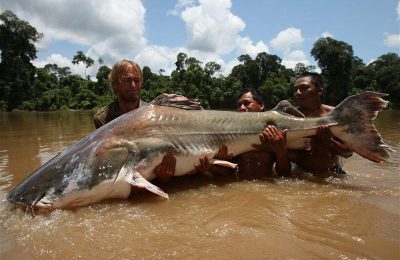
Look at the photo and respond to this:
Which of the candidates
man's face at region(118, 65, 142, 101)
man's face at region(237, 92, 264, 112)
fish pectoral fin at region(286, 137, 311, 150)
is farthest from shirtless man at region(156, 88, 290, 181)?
man's face at region(118, 65, 142, 101)

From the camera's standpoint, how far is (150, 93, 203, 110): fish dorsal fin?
417 cm

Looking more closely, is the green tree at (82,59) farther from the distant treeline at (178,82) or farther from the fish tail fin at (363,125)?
the fish tail fin at (363,125)

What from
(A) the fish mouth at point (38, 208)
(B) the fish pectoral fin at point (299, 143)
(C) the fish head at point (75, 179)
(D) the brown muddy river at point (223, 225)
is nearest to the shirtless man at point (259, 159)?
(B) the fish pectoral fin at point (299, 143)

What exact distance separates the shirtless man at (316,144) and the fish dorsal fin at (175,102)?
5.09 feet

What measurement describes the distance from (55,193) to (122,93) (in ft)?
6.79

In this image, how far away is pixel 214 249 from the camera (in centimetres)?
238

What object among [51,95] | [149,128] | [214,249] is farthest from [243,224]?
[51,95]

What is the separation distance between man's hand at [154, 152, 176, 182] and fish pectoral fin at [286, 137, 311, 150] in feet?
5.08

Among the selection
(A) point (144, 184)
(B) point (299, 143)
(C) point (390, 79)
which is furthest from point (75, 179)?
(C) point (390, 79)

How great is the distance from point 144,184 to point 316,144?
7.99 feet

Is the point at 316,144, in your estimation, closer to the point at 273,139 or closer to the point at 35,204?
the point at 273,139

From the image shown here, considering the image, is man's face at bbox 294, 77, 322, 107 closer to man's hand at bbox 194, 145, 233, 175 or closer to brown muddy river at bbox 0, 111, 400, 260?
brown muddy river at bbox 0, 111, 400, 260

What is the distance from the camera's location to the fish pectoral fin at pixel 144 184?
3.32 metres

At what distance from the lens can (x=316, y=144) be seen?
4535 millimetres
